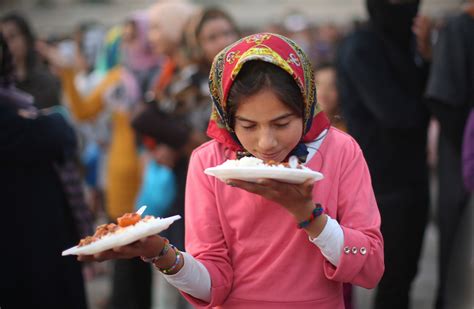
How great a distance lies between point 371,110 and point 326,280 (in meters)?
2.03

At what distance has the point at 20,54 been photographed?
513 centimetres

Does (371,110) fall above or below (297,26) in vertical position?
above

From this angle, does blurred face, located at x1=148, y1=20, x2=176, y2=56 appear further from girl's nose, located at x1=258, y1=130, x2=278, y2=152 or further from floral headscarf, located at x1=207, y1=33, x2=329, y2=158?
girl's nose, located at x1=258, y1=130, x2=278, y2=152

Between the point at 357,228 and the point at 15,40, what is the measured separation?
368 centimetres

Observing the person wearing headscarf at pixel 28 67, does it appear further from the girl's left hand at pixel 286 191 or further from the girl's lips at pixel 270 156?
the girl's left hand at pixel 286 191

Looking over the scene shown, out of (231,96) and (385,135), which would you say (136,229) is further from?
(385,135)

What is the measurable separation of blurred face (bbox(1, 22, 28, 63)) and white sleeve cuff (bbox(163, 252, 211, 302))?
327cm

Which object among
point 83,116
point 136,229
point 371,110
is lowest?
point 83,116

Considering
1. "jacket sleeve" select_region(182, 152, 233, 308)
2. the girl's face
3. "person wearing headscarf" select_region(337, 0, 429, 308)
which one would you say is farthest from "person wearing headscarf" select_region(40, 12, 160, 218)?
the girl's face

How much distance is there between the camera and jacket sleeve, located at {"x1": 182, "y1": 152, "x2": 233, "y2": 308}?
2.35 meters

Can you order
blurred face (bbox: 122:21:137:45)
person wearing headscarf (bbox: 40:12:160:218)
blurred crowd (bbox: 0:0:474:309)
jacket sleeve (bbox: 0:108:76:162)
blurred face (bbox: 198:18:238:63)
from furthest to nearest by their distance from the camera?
blurred face (bbox: 122:21:137:45) < person wearing headscarf (bbox: 40:12:160:218) < blurred face (bbox: 198:18:238:63) < blurred crowd (bbox: 0:0:474:309) < jacket sleeve (bbox: 0:108:76:162)

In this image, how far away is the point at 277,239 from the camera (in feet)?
7.70

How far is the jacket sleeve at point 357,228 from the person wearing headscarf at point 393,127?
1.86 m

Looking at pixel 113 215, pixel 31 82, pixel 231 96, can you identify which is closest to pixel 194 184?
pixel 231 96
